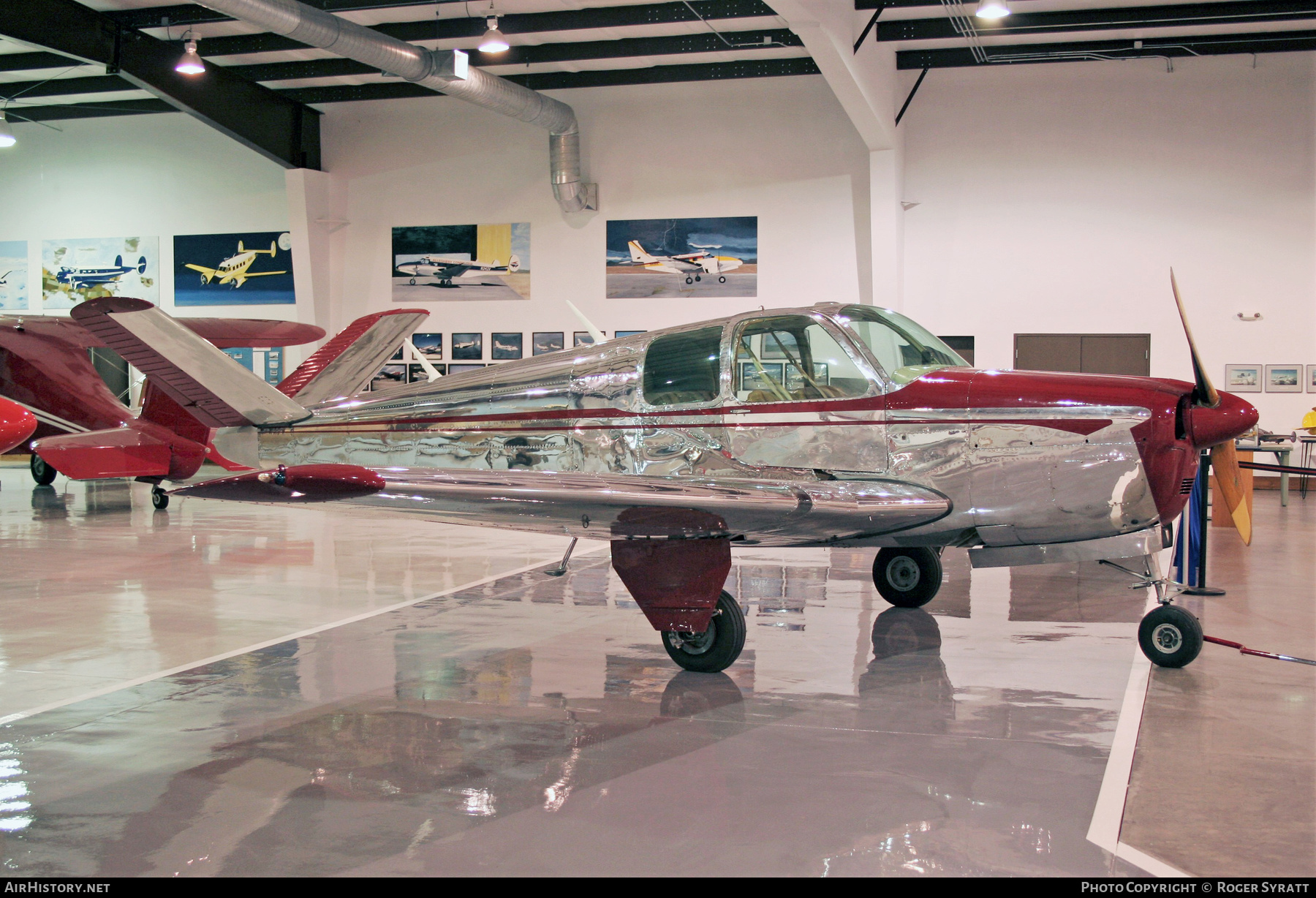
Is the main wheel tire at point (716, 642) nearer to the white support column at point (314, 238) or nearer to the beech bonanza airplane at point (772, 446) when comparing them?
the beech bonanza airplane at point (772, 446)

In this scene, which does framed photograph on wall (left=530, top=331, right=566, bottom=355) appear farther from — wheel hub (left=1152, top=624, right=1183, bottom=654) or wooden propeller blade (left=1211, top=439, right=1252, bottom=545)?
wheel hub (left=1152, top=624, right=1183, bottom=654)

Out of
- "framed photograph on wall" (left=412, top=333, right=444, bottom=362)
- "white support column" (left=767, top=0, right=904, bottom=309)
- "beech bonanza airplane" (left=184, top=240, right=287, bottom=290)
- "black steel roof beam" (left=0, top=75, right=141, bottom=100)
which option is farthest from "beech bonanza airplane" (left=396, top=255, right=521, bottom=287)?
"white support column" (left=767, top=0, right=904, bottom=309)

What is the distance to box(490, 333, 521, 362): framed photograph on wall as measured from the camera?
59.4 ft

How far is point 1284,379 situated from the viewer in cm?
1552

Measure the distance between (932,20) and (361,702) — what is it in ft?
46.3

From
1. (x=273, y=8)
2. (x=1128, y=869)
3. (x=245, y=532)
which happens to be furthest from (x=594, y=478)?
(x=273, y=8)

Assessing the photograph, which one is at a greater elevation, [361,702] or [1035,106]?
[1035,106]

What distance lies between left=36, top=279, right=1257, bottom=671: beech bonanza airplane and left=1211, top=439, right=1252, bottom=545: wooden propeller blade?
2cm

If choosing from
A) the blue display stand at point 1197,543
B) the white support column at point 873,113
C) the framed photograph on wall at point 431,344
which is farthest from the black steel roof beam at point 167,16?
the blue display stand at point 1197,543

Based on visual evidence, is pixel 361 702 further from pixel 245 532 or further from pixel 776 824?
pixel 245 532

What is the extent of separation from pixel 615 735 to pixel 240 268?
18356 millimetres
